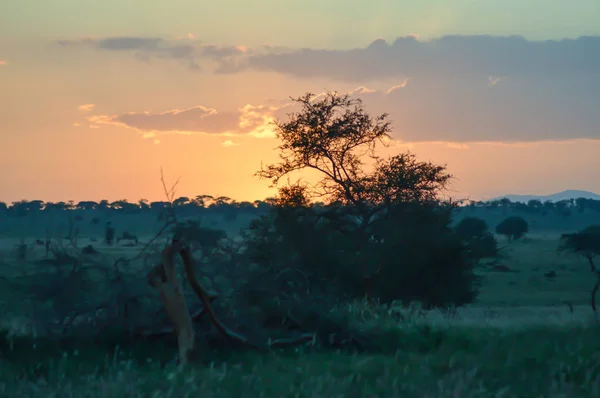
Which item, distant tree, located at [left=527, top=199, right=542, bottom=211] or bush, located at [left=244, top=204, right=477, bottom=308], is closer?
bush, located at [left=244, top=204, right=477, bottom=308]

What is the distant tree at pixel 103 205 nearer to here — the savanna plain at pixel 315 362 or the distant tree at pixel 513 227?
the distant tree at pixel 513 227

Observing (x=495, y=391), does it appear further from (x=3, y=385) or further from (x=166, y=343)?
(x=3, y=385)

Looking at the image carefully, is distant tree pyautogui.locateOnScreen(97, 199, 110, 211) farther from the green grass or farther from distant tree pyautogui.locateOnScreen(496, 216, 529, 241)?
the green grass

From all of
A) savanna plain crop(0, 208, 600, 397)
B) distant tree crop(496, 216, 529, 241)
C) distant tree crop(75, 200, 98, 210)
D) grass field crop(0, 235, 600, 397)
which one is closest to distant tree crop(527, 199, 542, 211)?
distant tree crop(496, 216, 529, 241)

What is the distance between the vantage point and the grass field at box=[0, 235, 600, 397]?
667 centimetres

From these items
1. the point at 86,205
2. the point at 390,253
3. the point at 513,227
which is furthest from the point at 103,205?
the point at 390,253

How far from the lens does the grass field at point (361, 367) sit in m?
6.67

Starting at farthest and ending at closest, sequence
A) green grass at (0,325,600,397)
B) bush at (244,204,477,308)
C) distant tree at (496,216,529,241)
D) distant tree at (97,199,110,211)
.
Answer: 1. distant tree at (97,199,110,211)
2. distant tree at (496,216,529,241)
3. bush at (244,204,477,308)
4. green grass at (0,325,600,397)

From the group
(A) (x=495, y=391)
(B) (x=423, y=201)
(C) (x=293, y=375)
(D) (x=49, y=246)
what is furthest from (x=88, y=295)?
(B) (x=423, y=201)

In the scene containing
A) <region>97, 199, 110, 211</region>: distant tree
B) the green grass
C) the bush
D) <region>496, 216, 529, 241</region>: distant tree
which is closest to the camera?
the green grass

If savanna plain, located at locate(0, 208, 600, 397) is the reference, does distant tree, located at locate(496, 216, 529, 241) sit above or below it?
above

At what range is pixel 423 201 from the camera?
29734mm

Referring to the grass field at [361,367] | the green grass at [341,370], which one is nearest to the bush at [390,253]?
the grass field at [361,367]

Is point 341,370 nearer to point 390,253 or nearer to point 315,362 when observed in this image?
point 315,362
